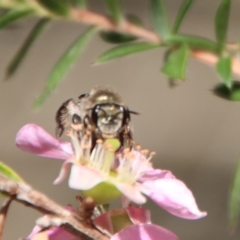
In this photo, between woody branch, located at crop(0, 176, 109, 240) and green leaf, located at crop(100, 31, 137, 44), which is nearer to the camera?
woody branch, located at crop(0, 176, 109, 240)

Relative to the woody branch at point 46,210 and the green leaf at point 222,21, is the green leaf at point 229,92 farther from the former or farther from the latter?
the woody branch at point 46,210

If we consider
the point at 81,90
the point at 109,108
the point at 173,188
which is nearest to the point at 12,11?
the point at 109,108

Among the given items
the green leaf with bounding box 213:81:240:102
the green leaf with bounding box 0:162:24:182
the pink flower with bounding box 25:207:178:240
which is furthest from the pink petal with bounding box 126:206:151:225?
the green leaf with bounding box 213:81:240:102

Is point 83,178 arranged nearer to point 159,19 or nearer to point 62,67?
point 62,67

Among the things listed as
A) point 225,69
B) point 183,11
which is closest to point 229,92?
point 225,69

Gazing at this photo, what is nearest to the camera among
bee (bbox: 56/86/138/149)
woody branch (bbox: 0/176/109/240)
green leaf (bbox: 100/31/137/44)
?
woody branch (bbox: 0/176/109/240)

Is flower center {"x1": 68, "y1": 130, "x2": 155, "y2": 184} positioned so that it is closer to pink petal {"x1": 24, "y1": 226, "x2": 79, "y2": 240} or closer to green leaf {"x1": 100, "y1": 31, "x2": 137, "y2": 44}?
pink petal {"x1": 24, "y1": 226, "x2": 79, "y2": 240}
